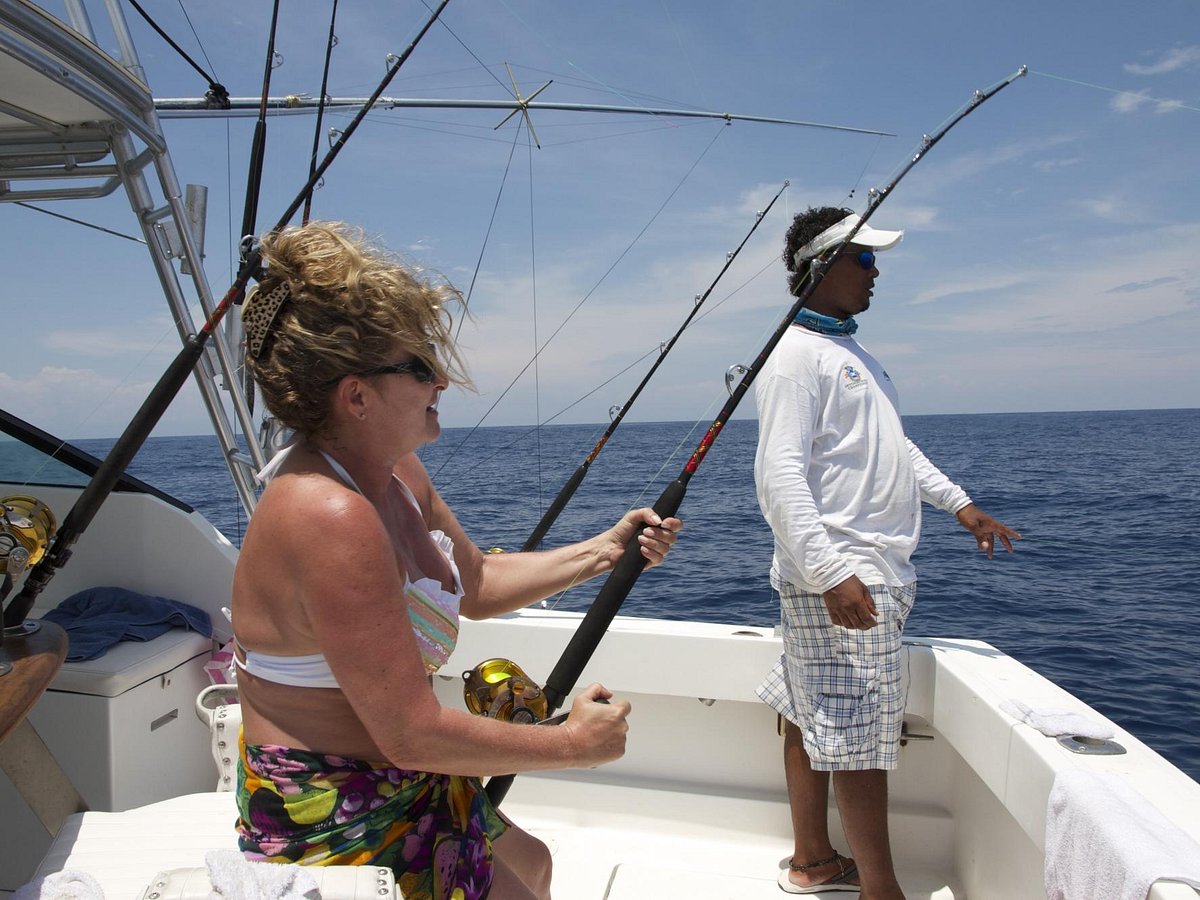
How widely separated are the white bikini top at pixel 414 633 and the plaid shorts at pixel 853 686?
43.8 inches

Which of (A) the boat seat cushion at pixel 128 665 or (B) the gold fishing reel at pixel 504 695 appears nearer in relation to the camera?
(B) the gold fishing reel at pixel 504 695

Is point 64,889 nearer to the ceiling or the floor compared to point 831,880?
nearer to the ceiling

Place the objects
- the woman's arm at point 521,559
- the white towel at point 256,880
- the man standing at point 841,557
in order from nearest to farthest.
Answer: the white towel at point 256,880
the woman's arm at point 521,559
the man standing at point 841,557

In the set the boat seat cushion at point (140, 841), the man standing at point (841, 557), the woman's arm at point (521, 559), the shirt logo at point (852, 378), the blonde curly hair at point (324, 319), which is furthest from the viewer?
the shirt logo at point (852, 378)

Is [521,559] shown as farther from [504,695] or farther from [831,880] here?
[831,880]

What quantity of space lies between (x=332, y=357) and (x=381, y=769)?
1.91 feet

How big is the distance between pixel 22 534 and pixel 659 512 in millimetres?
1639

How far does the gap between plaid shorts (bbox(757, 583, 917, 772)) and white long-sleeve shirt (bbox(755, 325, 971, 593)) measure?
8 centimetres

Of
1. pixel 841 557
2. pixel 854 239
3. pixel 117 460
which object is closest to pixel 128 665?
pixel 117 460

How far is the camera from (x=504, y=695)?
1467 mm

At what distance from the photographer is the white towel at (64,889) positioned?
1.16 metres

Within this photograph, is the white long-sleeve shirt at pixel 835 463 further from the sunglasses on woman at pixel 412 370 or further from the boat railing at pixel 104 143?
the boat railing at pixel 104 143

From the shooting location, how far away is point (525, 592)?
173 cm

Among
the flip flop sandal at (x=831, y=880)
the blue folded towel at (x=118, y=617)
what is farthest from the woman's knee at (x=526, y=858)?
the blue folded towel at (x=118, y=617)
